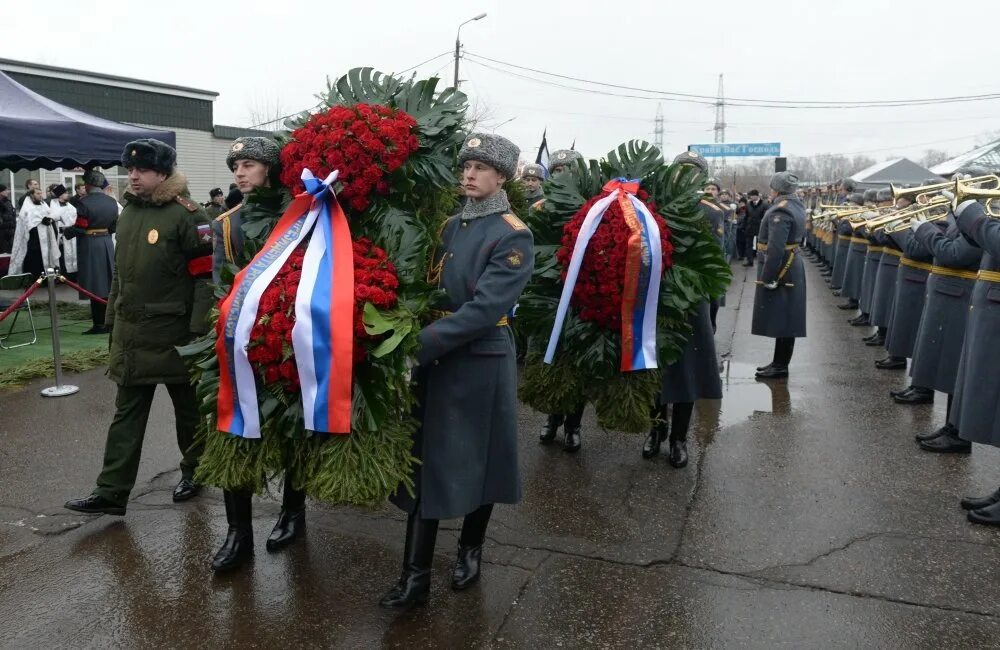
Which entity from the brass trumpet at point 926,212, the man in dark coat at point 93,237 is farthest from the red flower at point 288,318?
the man in dark coat at point 93,237

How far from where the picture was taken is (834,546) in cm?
410

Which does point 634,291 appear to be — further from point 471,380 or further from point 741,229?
point 741,229

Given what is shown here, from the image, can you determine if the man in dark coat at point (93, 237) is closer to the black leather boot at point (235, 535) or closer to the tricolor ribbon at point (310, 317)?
the black leather boot at point (235, 535)

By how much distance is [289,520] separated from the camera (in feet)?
13.4

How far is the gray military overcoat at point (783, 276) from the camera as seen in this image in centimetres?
791

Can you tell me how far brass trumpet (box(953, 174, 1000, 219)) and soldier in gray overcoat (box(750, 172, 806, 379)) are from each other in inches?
114

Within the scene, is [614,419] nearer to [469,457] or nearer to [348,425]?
[469,457]

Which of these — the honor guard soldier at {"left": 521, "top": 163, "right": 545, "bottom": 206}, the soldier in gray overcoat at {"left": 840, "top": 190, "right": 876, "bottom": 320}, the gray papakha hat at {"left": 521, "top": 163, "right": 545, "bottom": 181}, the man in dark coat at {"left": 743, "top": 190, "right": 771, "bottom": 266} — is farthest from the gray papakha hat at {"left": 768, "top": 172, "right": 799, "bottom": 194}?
the man in dark coat at {"left": 743, "top": 190, "right": 771, "bottom": 266}

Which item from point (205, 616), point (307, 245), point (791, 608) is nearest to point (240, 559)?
point (205, 616)

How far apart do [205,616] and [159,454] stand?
7.89 ft

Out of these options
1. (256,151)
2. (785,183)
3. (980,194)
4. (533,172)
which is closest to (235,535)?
(256,151)

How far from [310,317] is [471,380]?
0.72 meters

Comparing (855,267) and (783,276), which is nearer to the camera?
(783,276)

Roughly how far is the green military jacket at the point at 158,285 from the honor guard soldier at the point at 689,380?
2856 millimetres
